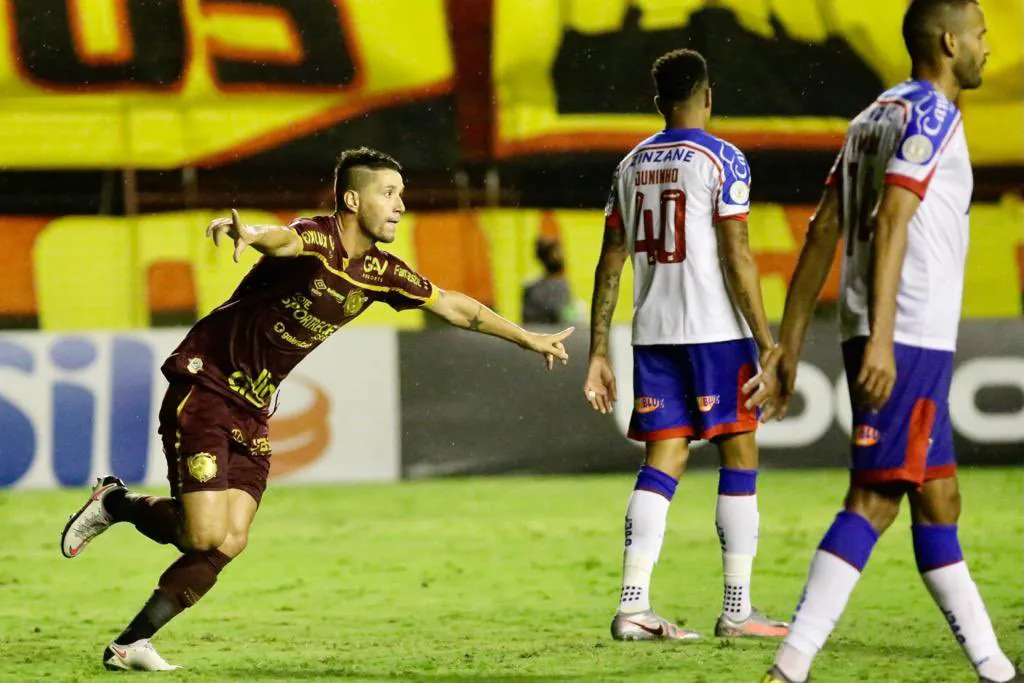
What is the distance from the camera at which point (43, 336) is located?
41.1ft

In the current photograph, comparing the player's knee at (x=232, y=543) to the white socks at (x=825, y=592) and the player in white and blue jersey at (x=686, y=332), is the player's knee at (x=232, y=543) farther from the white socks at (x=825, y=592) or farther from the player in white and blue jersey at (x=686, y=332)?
the white socks at (x=825, y=592)

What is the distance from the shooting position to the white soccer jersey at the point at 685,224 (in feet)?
20.7

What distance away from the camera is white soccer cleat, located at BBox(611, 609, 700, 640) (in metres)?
6.26

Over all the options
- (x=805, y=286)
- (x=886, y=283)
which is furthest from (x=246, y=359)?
(x=886, y=283)

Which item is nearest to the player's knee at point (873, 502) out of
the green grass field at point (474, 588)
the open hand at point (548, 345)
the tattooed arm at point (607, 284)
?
the green grass field at point (474, 588)

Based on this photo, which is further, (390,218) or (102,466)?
(102,466)

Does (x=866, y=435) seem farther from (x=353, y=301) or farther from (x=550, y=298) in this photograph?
(x=550, y=298)

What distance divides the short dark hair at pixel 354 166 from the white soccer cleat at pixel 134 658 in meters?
1.63

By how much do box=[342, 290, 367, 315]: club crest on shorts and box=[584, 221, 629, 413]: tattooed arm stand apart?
2.88 feet

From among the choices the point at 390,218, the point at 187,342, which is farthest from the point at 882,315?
the point at 187,342

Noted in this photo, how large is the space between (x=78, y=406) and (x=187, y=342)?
645 cm

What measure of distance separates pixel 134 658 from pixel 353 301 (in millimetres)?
1393

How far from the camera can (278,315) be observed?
607 centimetres

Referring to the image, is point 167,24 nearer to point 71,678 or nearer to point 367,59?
point 367,59
